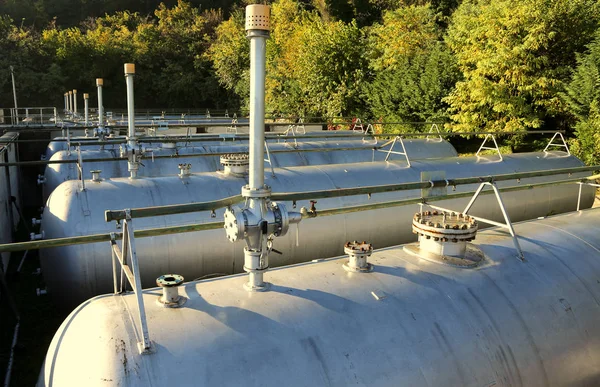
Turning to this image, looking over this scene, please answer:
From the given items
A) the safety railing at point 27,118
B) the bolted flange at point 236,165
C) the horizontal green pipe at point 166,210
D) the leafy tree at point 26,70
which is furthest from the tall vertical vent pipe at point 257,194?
the leafy tree at point 26,70

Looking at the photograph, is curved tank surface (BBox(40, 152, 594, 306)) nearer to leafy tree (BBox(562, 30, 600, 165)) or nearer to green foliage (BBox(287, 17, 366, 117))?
leafy tree (BBox(562, 30, 600, 165))

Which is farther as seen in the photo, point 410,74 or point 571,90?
point 410,74

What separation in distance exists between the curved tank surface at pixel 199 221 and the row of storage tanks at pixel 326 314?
33mm

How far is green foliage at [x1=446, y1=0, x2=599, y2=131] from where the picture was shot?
2028 centimetres

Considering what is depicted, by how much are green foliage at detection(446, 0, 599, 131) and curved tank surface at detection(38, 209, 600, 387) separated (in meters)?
16.3

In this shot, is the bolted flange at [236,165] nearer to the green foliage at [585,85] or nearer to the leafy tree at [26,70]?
the green foliage at [585,85]

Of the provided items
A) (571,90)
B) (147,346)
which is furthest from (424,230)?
(571,90)

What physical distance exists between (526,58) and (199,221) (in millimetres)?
17598

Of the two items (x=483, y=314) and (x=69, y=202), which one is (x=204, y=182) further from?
(x=483, y=314)

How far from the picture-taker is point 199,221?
28.6ft

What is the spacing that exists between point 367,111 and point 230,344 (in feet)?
106

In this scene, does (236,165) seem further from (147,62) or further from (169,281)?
(147,62)

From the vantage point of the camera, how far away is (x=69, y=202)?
855 centimetres

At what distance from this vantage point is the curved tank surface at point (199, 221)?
809 centimetres
